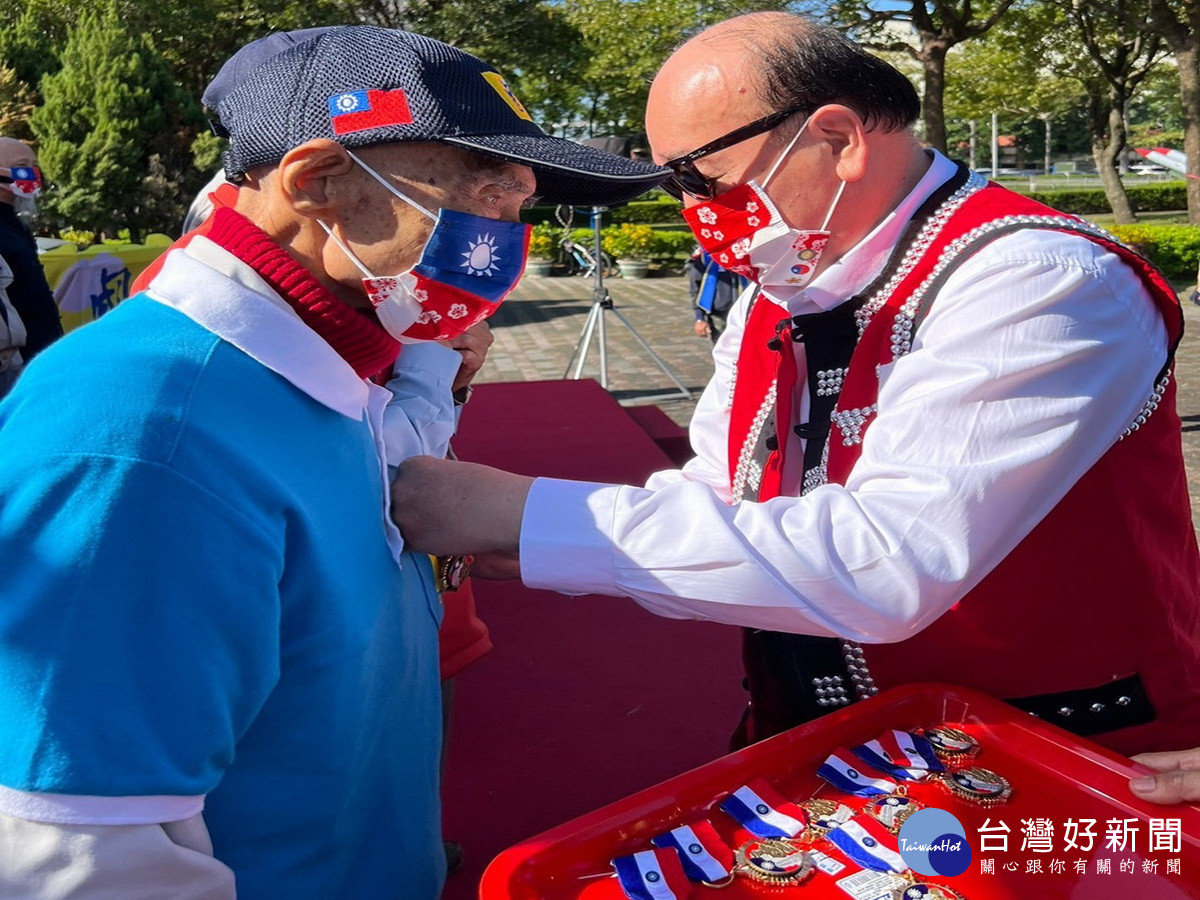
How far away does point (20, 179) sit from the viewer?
19.1ft

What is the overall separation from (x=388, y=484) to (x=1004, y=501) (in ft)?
2.62

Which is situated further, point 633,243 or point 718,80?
point 633,243

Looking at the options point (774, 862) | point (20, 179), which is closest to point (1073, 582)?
point (774, 862)

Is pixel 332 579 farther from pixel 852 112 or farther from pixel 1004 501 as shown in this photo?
pixel 852 112

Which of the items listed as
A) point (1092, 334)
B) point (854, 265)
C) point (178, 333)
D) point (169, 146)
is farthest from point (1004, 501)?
point (169, 146)

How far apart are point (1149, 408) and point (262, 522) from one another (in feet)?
4.17

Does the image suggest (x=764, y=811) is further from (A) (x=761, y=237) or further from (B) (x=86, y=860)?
(A) (x=761, y=237)

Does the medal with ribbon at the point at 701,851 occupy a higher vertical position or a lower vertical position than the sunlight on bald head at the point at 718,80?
lower

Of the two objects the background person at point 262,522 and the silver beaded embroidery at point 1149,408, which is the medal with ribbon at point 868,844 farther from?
the silver beaded embroidery at point 1149,408

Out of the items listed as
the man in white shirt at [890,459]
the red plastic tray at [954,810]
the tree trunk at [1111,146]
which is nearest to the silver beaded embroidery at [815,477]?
the man in white shirt at [890,459]

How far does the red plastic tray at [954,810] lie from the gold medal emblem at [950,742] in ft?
0.06

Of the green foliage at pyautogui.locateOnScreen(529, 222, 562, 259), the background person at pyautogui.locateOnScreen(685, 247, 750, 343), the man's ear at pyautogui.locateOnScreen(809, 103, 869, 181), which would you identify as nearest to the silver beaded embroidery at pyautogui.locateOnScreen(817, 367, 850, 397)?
the man's ear at pyautogui.locateOnScreen(809, 103, 869, 181)

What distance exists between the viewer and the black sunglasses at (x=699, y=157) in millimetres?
1715

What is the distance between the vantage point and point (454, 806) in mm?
2352
